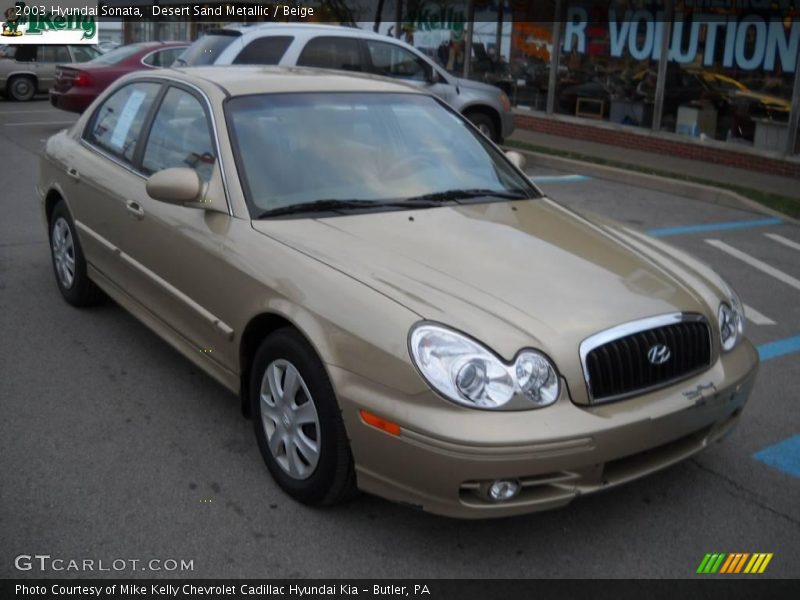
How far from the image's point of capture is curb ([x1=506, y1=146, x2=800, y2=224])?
1011 cm

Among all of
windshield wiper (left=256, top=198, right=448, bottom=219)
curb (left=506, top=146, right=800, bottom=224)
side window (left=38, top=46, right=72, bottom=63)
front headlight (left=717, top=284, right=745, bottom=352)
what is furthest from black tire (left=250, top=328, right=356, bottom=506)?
side window (left=38, top=46, right=72, bottom=63)

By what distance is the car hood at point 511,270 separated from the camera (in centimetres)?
315

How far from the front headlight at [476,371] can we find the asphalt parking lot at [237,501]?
67 centimetres

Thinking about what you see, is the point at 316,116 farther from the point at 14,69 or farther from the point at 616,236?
the point at 14,69

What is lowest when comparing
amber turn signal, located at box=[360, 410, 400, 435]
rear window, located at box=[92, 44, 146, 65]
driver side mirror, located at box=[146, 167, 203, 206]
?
amber turn signal, located at box=[360, 410, 400, 435]

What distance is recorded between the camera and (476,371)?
302 cm

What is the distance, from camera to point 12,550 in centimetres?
322

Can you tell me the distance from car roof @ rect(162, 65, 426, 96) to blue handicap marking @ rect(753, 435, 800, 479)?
260 cm

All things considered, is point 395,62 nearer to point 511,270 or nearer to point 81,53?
point 511,270

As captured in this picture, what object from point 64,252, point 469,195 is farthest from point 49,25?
point 469,195

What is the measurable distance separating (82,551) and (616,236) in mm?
2686

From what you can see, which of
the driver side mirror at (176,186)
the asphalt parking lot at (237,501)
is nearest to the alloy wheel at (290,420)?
the asphalt parking lot at (237,501)

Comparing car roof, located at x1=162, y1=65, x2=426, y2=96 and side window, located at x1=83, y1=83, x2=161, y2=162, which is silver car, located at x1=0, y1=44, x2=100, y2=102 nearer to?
side window, located at x1=83, y1=83, x2=161, y2=162
